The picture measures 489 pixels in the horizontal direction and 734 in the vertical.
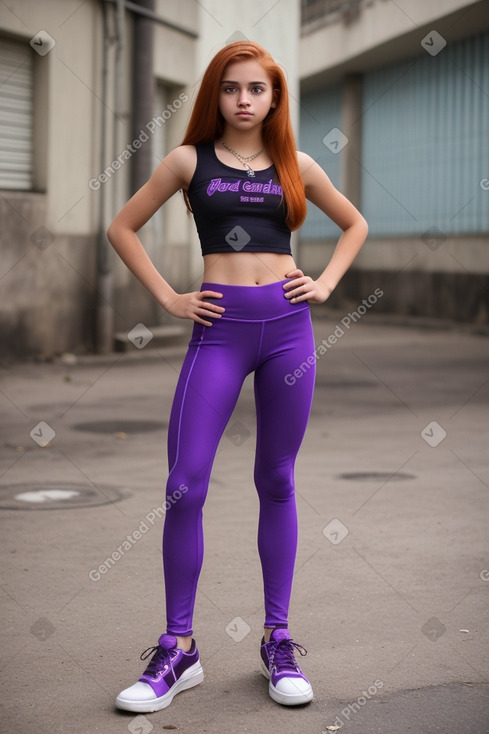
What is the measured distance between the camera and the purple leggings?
3.34 metres

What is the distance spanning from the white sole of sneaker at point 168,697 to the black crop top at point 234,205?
4.28 feet

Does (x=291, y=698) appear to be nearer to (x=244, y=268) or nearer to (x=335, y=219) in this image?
(x=244, y=268)

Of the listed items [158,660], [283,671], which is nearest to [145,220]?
[158,660]

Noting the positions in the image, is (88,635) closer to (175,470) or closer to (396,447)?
(175,470)

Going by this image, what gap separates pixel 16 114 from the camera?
42.2ft

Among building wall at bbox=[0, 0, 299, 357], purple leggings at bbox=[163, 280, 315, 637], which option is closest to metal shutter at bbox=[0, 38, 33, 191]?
building wall at bbox=[0, 0, 299, 357]

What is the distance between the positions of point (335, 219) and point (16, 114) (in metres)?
9.90

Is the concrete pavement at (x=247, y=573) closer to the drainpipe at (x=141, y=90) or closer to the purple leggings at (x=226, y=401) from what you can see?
the purple leggings at (x=226, y=401)

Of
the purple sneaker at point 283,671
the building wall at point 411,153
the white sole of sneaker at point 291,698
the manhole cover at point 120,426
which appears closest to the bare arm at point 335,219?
the purple sneaker at point 283,671

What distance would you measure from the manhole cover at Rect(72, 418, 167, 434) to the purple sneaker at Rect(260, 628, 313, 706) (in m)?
4.81

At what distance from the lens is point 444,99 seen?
70.1ft

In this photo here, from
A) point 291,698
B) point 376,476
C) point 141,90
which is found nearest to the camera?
point 291,698

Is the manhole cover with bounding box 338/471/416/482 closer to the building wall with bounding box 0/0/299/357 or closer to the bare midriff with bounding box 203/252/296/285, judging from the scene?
the bare midriff with bounding box 203/252/296/285

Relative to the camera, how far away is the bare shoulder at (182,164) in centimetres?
340
